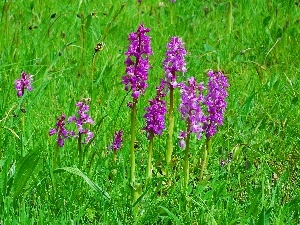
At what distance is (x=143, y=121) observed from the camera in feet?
10.8

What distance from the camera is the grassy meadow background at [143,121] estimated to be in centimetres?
228

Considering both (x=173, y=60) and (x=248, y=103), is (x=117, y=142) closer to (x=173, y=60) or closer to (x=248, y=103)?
(x=173, y=60)

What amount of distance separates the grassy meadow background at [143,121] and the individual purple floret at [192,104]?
0.84 feet

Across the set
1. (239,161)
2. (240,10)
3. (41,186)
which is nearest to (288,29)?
(240,10)

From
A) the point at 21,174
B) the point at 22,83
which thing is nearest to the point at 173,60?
the point at 21,174

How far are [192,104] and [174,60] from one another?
19cm

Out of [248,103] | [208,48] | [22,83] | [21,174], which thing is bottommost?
[21,174]

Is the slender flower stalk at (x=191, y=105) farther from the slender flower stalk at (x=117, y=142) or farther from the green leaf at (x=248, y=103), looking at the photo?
the green leaf at (x=248, y=103)

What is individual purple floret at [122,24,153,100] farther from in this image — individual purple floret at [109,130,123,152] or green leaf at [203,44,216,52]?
green leaf at [203,44,216,52]

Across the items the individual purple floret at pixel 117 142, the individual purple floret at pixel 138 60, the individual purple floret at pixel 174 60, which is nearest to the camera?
the individual purple floret at pixel 138 60

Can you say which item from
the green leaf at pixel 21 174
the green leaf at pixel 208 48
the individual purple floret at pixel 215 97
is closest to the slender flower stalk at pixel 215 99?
the individual purple floret at pixel 215 97

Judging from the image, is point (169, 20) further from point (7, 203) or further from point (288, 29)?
point (7, 203)

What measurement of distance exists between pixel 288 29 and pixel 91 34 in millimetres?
1552

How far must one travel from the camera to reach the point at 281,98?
3586 millimetres
